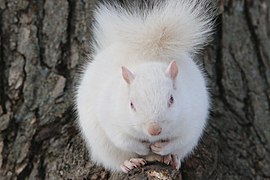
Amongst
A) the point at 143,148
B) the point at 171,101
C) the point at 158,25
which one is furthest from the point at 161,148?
the point at 158,25

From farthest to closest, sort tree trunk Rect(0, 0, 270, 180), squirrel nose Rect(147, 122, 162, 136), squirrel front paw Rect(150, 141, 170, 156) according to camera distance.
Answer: tree trunk Rect(0, 0, 270, 180) < squirrel front paw Rect(150, 141, 170, 156) < squirrel nose Rect(147, 122, 162, 136)

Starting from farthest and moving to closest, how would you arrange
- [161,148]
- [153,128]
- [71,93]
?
[71,93] → [161,148] → [153,128]

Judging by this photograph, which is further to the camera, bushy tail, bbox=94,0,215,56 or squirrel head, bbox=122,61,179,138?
bushy tail, bbox=94,0,215,56

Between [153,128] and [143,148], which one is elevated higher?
[153,128]

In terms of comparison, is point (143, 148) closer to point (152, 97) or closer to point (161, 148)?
point (161, 148)

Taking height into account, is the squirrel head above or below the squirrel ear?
below

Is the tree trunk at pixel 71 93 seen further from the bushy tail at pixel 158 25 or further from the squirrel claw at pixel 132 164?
the bushy tail at pixel 158 25

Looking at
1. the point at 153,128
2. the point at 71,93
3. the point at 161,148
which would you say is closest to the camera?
the point at 153,128

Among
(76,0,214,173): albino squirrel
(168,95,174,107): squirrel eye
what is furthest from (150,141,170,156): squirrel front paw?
(168,95,174,107): squirrel eye

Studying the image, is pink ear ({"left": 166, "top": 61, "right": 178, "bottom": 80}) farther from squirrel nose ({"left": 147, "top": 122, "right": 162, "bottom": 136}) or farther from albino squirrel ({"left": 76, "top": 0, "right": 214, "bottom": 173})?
squirrel nose ({"left": 147, "top": 122, "right": 162, "bottom": 136})
